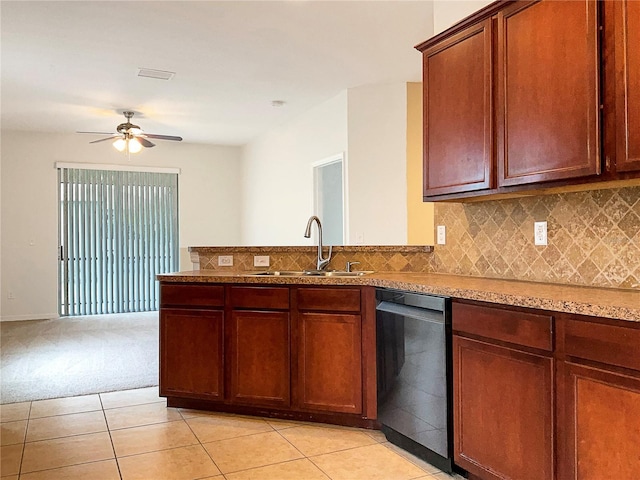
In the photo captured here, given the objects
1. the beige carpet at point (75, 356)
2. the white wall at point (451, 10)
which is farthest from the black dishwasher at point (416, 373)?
the beige carpet at point (75, 356)

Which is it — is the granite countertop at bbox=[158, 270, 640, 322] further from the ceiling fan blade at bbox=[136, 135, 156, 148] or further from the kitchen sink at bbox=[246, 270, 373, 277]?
the ceiling fan blade at bbox=[136, 135, 156, 148]

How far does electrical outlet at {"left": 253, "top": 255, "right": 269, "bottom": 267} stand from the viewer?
360 cm

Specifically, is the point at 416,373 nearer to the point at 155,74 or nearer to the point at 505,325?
the point at 505,325

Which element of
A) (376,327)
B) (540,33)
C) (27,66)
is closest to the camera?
(540,33)

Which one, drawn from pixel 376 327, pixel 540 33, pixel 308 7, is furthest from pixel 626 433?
pixel 308 7

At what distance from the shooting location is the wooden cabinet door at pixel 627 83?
183 centimetres

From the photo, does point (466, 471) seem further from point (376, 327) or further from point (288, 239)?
point (288, 239)

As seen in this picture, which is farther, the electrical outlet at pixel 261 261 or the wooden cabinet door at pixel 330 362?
the electrical outlet at pixel 261 261

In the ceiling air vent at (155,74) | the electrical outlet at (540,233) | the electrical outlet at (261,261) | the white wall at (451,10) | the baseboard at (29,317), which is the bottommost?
the baseboard at (29,317)

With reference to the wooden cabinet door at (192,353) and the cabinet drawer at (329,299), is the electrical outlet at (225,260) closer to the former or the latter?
the wooden cabinet door at (192,353)

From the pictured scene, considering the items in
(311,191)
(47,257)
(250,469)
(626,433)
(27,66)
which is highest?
(27,66)

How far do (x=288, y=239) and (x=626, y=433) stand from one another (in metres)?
5.33

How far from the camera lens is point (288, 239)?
22.0 ft

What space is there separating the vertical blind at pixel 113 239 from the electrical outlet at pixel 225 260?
445cm
